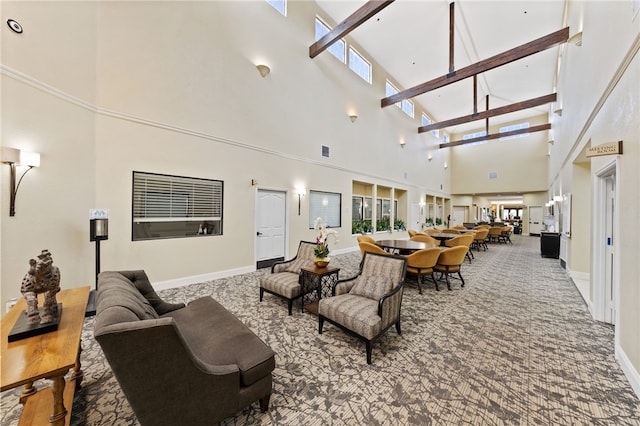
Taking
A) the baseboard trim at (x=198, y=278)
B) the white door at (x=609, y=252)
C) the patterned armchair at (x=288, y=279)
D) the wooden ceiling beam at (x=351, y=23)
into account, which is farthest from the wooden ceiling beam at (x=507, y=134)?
the baseboard trim at (x=198, y=278)

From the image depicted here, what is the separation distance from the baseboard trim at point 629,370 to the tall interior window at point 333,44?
8.68 meters

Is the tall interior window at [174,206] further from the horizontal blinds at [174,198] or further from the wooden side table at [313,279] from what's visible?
the wooden side table at [313,279]

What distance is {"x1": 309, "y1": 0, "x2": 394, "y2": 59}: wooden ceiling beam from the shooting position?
5555 millimetres

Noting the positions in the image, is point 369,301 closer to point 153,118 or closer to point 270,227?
point 270,227

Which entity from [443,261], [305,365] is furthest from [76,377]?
[443,261]

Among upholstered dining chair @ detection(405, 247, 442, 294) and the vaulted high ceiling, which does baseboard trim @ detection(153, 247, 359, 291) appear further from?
the vaulted high ceiling

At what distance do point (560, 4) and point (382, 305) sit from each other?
9922mm

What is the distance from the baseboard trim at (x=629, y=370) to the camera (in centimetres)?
191

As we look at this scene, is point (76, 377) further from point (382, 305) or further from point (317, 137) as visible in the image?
point (317, 137)

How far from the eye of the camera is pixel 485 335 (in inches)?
110

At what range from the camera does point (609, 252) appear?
3.12 m

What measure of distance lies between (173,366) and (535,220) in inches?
778

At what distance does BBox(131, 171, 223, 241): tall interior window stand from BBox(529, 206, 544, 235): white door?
1843 cm

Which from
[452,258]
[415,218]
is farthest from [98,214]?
[415,218]
